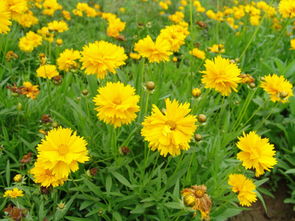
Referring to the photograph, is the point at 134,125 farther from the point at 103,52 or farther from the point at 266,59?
the point at 266,59

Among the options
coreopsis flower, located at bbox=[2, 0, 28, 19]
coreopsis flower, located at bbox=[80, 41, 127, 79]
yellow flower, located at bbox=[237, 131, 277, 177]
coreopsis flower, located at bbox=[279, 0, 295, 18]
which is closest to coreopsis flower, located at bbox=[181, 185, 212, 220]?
yellow flower, located at bbox=[237, 131, 277, 177]

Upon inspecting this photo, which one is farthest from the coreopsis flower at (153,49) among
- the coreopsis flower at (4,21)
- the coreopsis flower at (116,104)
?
the coreopsis flower at (4,21)

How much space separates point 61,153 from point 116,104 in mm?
293

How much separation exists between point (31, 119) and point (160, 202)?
3.27 feet

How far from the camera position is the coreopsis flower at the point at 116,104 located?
4.05ft

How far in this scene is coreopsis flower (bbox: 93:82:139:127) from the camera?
1.24 m

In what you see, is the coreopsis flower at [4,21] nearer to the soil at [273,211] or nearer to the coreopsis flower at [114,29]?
the coreopsis flower at [114,29]

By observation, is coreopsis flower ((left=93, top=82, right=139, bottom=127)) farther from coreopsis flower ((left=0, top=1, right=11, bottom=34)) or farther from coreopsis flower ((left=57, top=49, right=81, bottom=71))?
coreopsis flower ((left=57, top=49, right=81, bottom=71))

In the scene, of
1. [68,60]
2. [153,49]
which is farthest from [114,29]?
[153,49]

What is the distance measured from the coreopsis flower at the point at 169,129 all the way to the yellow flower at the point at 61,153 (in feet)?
0.87

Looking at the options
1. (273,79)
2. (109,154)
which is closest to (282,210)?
(273,79)

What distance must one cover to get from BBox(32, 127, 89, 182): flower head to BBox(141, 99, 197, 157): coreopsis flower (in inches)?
Answer: 10.4

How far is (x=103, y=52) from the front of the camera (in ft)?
4.75

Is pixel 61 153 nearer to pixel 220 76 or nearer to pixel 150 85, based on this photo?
pixel 150 85
